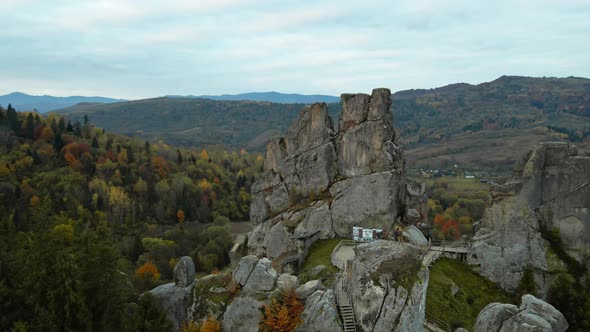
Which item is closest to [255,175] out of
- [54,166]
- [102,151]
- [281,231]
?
[102,151]

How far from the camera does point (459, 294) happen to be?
114 feet

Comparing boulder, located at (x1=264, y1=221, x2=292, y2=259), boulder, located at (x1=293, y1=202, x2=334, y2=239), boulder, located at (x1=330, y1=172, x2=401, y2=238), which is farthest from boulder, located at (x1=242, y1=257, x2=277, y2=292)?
boulder, located at (x1=330, y1=172, x2=401, y2=238)

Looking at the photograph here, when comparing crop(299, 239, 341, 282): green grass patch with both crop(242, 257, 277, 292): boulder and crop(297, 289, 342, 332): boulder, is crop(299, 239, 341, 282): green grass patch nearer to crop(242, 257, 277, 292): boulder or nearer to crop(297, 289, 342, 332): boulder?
crop(242, 257, 277, 292): boulder

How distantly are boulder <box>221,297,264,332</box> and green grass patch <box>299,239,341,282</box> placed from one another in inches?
315

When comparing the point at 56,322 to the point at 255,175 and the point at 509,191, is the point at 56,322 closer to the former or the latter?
the point at 509,191

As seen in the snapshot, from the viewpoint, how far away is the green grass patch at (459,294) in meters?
30.9

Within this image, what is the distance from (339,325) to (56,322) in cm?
1693

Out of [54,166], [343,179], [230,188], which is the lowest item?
[230,188]

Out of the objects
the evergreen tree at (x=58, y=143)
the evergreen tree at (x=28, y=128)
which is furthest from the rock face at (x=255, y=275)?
the evergreen tree at (x=28, y=128)

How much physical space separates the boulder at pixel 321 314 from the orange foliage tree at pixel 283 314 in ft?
1.37

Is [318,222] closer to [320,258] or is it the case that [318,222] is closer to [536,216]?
[320,258]

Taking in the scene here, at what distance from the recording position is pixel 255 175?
186 metres

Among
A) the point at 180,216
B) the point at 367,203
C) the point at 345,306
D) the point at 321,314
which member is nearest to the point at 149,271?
the point at 367,203

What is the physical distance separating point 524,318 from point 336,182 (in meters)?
30.5
